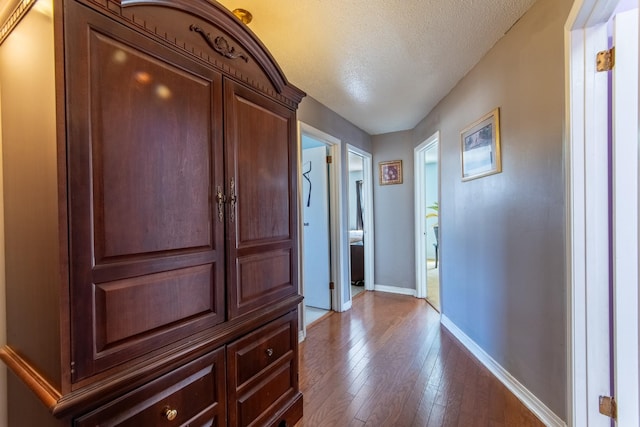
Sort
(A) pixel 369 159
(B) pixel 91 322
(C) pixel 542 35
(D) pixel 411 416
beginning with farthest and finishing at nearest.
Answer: (A) pixel 369 159 < (D) pixel 411 416 < (C) pixel 542 35 < (B) pixel 91 322

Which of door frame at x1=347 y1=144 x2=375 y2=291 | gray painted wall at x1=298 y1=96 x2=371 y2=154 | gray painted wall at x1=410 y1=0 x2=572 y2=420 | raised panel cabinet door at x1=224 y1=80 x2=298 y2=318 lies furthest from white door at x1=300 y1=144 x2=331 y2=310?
raised panel cabinet door at x1=224 y1=80 x2=298 y2=318

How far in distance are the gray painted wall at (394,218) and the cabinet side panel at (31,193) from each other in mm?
3847

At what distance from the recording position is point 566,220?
1455 millimetres

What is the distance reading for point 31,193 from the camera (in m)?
0.95

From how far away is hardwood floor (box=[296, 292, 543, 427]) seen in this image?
68.0 inches

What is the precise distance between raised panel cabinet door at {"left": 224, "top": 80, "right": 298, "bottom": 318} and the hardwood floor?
822 millimetres

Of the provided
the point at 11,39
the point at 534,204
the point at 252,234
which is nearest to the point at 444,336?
the point at 534,204

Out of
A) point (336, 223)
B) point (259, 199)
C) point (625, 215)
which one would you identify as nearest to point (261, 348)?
point (259, 199)

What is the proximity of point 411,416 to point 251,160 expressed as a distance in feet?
5.47

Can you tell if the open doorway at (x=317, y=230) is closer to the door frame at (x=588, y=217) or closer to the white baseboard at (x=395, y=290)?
the white baseboard at (x=395, y=290)

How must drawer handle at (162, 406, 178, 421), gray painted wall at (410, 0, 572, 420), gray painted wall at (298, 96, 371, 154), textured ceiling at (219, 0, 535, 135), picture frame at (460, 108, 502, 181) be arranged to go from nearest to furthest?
drawer handle at (162, 406, 178, 421)
gray painted wall at (410, 0, 572, 420)
textured ceiling at (219, 0, 535, 135)
picture frame at (460, 108, 502, 181)
gray painted wall at (298, 96, 371, 154)

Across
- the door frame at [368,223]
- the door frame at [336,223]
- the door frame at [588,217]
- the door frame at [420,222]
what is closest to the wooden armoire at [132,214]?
the door frame at [588,217]

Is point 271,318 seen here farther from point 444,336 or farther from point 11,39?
point 444,336

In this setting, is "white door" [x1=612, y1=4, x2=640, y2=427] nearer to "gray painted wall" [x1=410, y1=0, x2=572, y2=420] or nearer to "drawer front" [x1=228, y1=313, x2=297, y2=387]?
"gray painted wall" [x1=410, y1=0, x2=572, y2=420]
